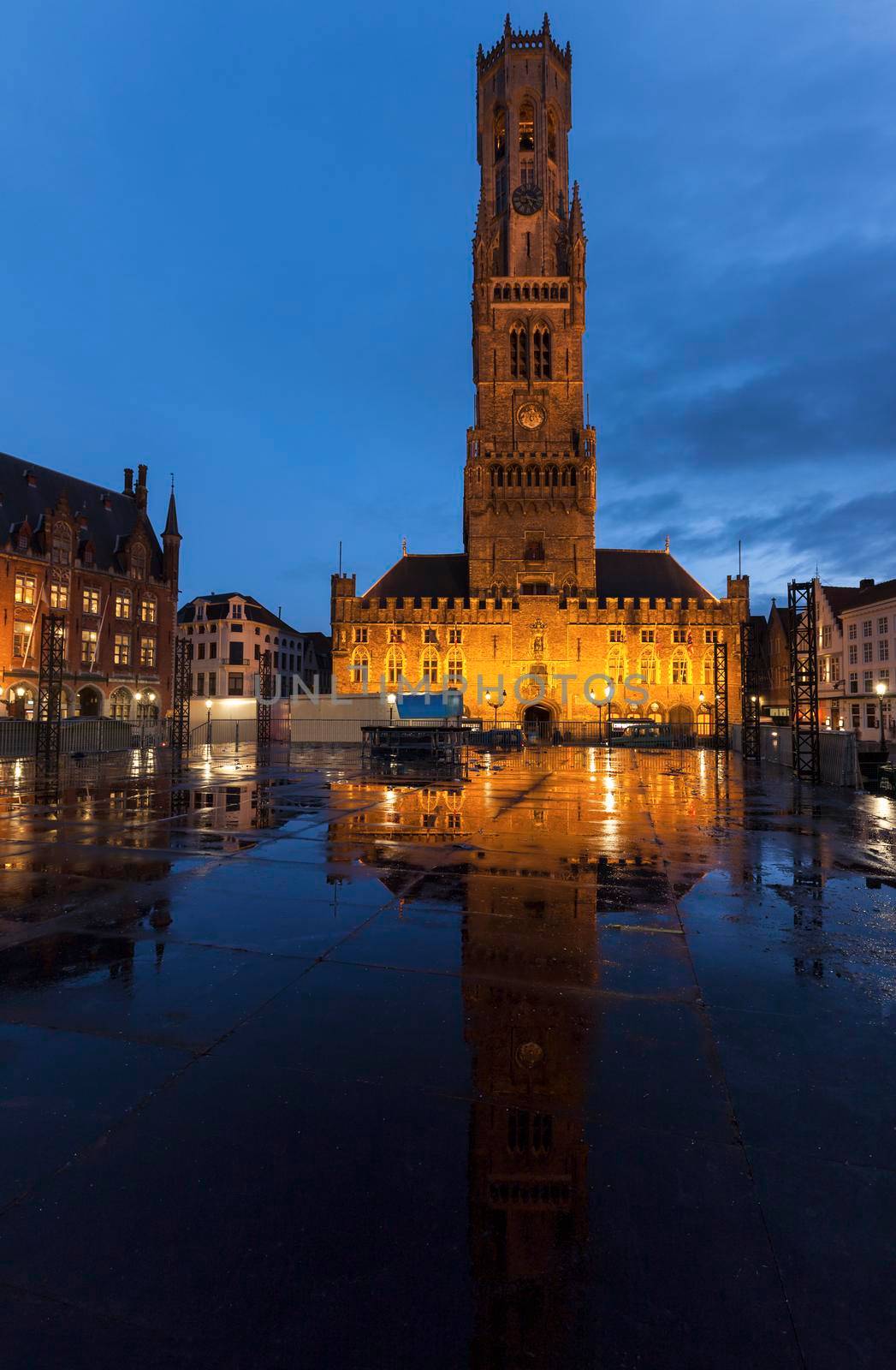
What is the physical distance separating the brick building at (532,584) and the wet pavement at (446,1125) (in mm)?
45105

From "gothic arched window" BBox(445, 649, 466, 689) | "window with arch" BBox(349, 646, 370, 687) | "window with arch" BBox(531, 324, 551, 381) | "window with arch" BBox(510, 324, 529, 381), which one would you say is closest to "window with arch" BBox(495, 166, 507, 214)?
"window with arch" BBox(510, 324, 529, 381)

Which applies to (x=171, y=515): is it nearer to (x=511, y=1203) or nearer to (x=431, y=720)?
(x=431, y=720)

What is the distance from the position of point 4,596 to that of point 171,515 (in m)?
16.3

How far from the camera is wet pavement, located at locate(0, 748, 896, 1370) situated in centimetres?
204

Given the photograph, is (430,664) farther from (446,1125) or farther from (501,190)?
(446,1125)

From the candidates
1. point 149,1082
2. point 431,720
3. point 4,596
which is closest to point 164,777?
point 149,1082

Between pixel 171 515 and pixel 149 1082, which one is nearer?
pixel 149 1082

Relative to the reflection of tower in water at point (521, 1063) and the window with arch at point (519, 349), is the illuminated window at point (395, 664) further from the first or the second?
the reflection of tower in water at point (521, 1063)

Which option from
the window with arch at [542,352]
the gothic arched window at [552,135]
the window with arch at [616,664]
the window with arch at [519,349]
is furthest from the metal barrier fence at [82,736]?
the gothic arched window at [552,135]

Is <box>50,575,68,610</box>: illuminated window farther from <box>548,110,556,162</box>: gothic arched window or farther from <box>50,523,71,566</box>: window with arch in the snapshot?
<box>548,110,556,162</box>: gothic arched window

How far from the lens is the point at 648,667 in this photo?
2058 inches

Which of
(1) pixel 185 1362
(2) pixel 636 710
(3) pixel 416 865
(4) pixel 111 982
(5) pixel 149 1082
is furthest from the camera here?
(2) pixel 636 710

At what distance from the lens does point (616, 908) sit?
6.46 m

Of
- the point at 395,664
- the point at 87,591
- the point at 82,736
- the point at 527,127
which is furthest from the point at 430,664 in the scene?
the point at 527,127
